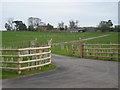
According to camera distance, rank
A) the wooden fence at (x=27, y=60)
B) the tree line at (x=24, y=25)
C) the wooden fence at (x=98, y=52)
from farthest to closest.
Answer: the tree line at (x=24, y=25), the wooden fence at (x=98, y=52), the wooden fence at (x=27, y=60)

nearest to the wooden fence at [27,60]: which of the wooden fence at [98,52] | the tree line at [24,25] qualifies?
the wooden fence at [98,52]

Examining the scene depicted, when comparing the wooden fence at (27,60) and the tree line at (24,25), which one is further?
the tree line at (24,25)

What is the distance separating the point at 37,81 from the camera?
25.7 feet

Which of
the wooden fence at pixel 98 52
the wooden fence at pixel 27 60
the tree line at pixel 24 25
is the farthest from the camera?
the tree line at pixel 24 25

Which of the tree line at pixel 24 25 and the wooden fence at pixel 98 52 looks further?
the tree line at pixel 24 25

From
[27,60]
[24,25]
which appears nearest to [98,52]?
[27,60]

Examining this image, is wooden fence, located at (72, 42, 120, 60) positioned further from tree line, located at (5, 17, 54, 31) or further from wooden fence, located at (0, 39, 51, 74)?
tree line, located at (5, 17, 54, 31)

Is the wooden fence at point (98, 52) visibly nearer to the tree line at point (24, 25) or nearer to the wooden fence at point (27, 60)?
the wooden fence at point (27, 60)

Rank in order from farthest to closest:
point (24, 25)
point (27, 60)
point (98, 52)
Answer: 1. point (24, 25)
2. point (98, 52)
3. point (27, 60)

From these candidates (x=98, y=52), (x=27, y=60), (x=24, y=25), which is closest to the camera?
(x=27, y=60)

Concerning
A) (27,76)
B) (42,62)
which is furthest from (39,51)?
(27,76)

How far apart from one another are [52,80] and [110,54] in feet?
31.3

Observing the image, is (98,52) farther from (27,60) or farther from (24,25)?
(24,25)

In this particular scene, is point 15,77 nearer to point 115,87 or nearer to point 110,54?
point 115,87
